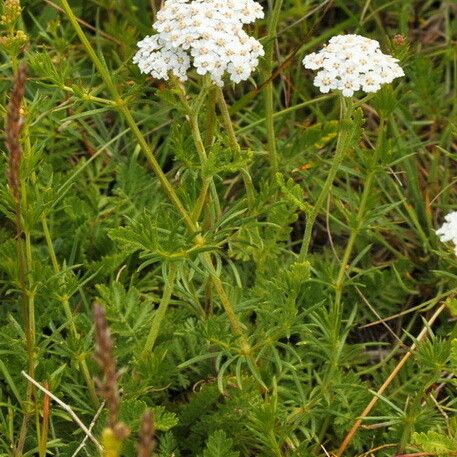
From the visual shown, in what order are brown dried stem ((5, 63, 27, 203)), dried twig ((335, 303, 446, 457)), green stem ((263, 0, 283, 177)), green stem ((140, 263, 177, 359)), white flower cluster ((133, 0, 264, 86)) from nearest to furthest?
brown dried stem ((5, 63, 27, 203)) → white flower cluster ((133, 0, 264, 86)) → green stem ((140, 263, 177, 359)) → dried twig ((335, 303, 446, 457)) → green stem ((263, 0, 283, 177))

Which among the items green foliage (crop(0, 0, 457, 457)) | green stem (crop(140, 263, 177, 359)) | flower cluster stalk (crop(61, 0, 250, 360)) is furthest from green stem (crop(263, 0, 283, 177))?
green stem (crop(140, 263, 177, 359))

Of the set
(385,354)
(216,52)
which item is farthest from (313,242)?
(216,52)

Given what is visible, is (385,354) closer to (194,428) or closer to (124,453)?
(194,428)

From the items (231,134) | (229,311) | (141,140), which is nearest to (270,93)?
(231,134)

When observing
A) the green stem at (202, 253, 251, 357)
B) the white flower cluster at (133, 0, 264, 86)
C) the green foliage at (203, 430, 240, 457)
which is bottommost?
the green foliage at (203, 430, 240, 457)

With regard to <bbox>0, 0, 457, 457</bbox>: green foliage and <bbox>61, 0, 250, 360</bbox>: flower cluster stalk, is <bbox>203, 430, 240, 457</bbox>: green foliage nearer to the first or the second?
<bbox>0, 0, 457, 457</bbox>: green foliage
